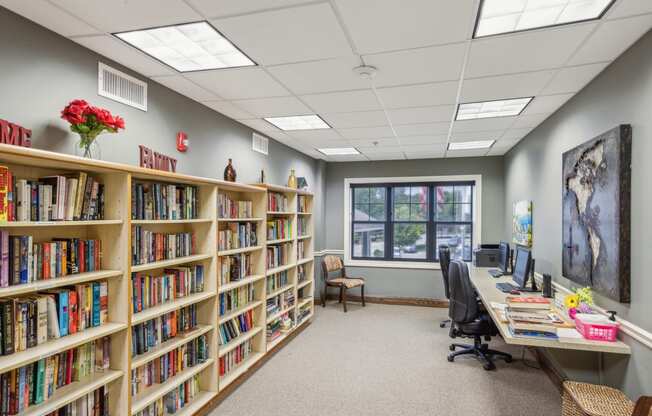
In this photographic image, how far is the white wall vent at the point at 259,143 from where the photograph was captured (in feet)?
14.1

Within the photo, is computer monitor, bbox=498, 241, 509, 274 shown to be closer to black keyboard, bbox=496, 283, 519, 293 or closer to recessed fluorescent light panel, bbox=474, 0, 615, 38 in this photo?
black keyboard, bbox=496, 283, 519, 293

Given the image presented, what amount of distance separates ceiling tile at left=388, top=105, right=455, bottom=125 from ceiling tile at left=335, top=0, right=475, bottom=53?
131cm

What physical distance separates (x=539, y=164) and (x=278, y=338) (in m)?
3.45

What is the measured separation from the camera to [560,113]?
3350mm

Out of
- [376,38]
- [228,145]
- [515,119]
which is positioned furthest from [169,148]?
[515,119]

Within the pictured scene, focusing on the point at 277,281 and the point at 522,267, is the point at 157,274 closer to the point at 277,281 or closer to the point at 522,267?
the point at 277,281

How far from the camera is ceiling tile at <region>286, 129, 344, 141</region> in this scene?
14.1 ft

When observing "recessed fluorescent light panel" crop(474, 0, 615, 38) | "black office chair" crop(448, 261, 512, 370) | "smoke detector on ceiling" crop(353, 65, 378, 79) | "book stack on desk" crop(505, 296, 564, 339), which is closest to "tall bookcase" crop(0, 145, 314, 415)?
"smoke detector on ceiling" crop(353, 65, 378, 79)

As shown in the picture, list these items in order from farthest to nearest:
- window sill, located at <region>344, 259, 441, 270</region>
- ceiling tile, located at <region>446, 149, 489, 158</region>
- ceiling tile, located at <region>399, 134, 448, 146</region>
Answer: window sill, located at <region>344, 259, 441, 270</region> < ceiling tile, located at <region>446, 149, 489, 158</region> < ceiling tile, located at <region>399, 134, 448, 146</region>

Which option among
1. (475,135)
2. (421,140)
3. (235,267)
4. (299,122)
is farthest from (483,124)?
(235,267)

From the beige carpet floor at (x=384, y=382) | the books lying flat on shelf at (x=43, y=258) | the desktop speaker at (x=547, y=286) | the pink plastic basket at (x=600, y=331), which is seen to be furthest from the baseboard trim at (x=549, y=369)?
the books lying flat on shelf at (x=43, y=258)

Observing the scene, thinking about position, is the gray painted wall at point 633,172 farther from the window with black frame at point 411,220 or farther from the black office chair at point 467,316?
the window with black frame at point 411,220

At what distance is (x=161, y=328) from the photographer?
2.50m

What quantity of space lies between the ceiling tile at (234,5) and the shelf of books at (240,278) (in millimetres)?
1471
